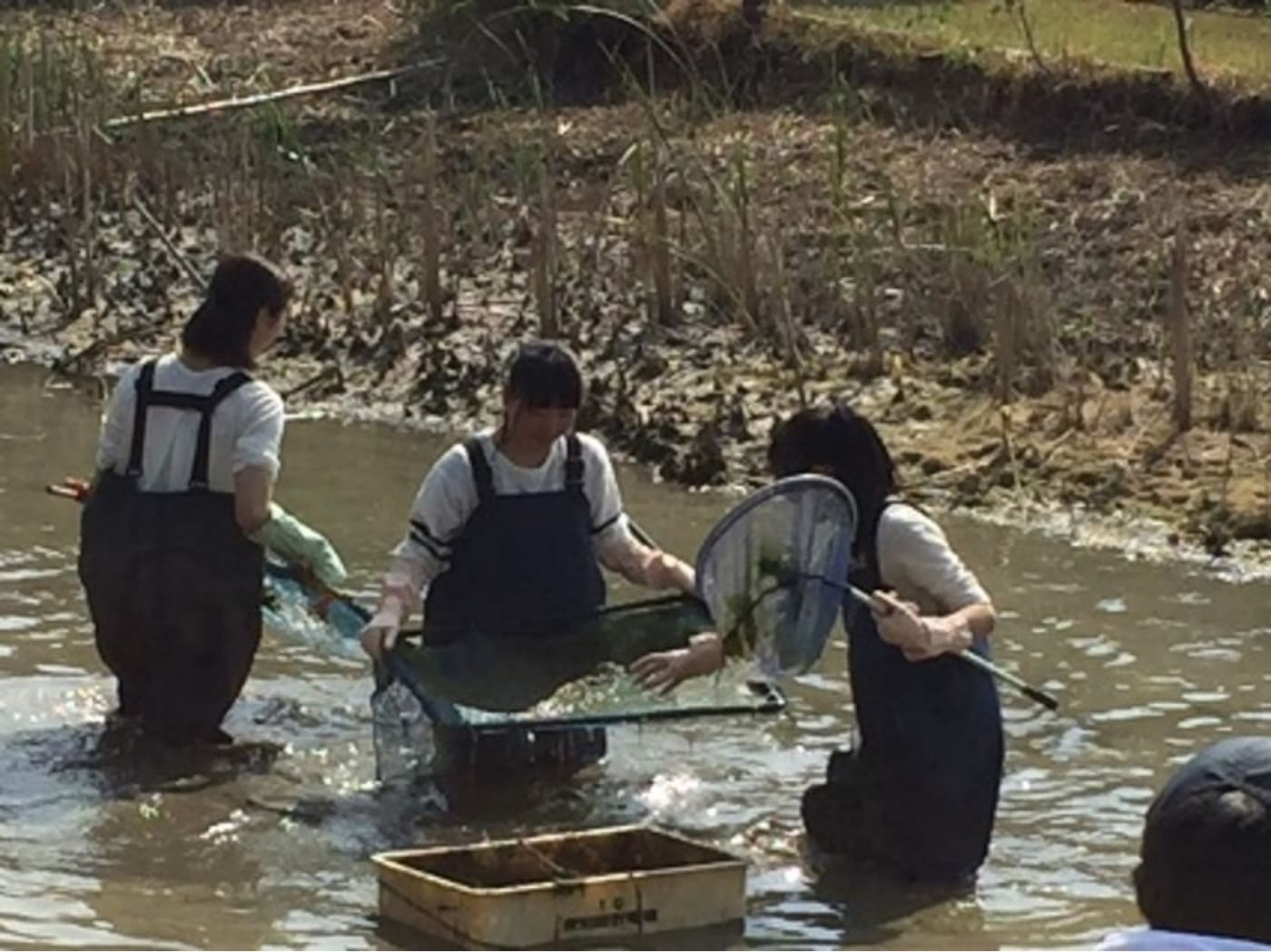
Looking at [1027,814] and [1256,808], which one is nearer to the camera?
[1256,808]

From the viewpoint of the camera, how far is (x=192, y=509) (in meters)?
8.80

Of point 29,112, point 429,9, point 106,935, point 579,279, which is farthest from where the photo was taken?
point 429,9

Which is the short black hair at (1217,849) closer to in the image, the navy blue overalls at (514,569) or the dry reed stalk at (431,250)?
the navy blue overalls at (514,569)

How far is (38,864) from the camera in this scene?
26.0 feet

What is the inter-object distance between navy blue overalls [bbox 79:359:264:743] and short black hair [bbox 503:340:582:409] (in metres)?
0.86

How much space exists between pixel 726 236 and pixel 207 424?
6327 millimetres

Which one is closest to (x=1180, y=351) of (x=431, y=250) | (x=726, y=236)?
(x=726, y=236)

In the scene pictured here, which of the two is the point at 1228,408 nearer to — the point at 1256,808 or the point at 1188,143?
the point at 1188,143

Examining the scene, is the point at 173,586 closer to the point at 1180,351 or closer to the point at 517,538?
the point at 517,538

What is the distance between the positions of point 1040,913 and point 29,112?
11064mm

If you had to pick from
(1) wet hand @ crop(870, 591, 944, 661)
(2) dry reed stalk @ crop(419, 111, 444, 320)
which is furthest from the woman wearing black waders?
(2) dry reed stalk @ crop(419, 111, 444, 320)

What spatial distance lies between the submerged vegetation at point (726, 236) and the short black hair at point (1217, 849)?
8406 mm

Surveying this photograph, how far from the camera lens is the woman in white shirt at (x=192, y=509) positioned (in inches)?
343

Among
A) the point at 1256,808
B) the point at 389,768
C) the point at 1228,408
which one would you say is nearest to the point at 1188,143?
the point at 1228,408
